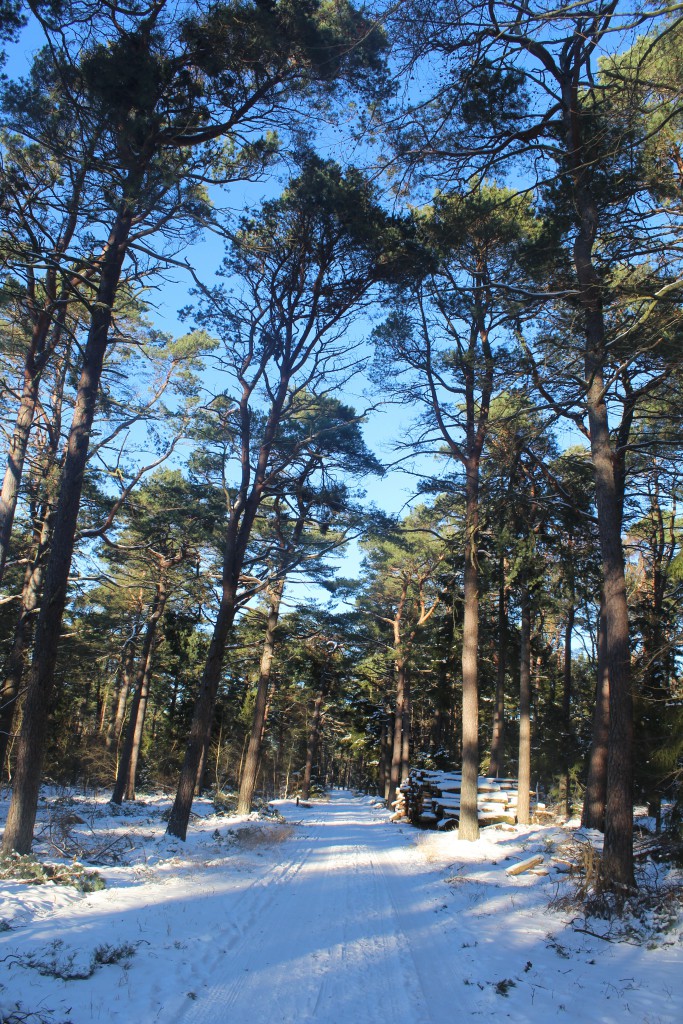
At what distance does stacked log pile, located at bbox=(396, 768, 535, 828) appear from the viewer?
19.0 metres

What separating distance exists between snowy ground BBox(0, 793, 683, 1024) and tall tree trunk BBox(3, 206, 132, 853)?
1.24 metres

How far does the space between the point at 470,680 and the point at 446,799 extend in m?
7.99

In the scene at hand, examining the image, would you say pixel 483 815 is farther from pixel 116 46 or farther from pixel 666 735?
pixel 116 46

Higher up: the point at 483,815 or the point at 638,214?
the point at 638,214

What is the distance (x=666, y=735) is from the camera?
886cm

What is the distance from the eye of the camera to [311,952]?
5.75m

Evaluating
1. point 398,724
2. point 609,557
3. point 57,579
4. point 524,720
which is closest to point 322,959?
point 57,579

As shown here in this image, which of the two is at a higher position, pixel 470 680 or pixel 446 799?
pixel 470 680

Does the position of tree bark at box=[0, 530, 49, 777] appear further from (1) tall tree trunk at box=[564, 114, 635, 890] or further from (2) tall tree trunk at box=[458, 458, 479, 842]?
(1) tall tree trunk at box=[564, 114, 635, 890]

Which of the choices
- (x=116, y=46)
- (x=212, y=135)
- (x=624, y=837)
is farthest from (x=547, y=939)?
(x=116, y=46)

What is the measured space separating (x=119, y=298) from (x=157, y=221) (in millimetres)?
3433

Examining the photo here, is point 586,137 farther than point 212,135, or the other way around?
point 212,135

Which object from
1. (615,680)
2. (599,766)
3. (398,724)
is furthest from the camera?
(398,724)

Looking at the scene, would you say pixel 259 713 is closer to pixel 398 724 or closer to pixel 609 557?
pixel 398 724
